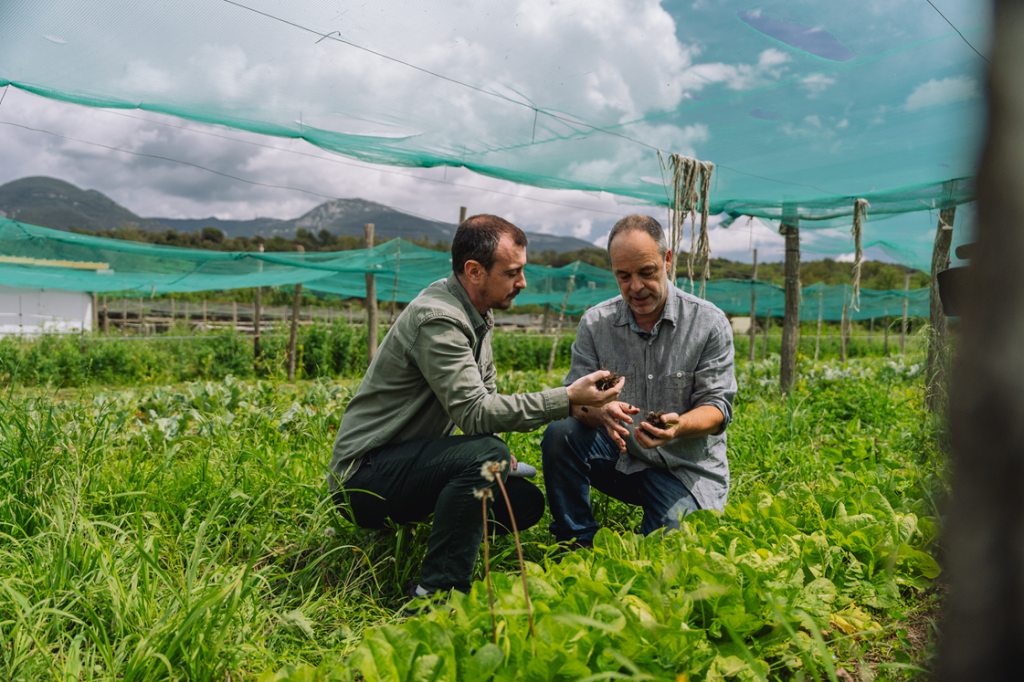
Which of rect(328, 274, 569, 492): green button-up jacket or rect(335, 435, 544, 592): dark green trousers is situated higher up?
rect(328, 274, 569, 492): green button-up jacket

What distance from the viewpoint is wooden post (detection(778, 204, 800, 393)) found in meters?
6.31

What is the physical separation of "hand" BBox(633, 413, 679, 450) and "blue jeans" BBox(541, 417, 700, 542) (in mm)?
281

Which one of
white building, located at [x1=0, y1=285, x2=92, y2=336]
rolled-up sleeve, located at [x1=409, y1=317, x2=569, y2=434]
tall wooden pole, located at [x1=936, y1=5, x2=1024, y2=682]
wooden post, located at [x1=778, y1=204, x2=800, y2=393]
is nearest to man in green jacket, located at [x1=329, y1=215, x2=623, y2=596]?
rolled-up sleeve, located at [x1=409, y1=317, x2=569, y2=434]

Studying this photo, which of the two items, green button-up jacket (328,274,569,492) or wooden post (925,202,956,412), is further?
wooden post (925,202,956,412)

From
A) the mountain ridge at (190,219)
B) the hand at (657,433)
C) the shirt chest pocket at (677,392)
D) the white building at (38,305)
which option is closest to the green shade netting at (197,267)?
the shirt chest pocket at (677,392)

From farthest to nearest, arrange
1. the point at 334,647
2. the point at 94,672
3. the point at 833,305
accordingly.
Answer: the point at 833,305
the point at 334,647
the point at 94,672

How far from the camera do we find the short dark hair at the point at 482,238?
81.4 inches

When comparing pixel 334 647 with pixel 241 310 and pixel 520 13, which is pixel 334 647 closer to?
pixel 520 13

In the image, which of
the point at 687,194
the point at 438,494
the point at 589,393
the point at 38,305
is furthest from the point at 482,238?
the point at 38,305

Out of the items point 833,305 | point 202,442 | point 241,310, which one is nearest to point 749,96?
point 202,442

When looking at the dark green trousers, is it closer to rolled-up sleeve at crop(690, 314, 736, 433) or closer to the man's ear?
the man's ear

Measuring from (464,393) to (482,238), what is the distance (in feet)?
1.87

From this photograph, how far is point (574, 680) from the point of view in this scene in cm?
99

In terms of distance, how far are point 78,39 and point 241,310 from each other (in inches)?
1222
